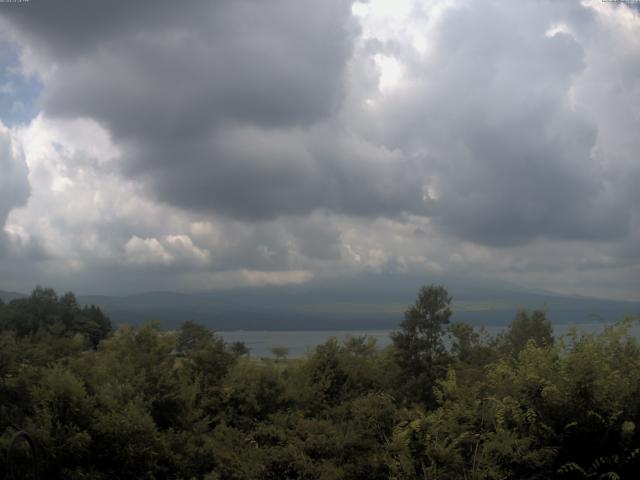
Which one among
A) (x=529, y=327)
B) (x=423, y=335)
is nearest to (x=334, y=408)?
(x=423, y=335)

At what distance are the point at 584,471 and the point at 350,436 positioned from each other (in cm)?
457

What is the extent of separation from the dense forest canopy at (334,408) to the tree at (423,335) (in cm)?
4

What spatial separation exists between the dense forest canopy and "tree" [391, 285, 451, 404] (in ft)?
0.13

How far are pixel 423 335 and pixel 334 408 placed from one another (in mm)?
3310

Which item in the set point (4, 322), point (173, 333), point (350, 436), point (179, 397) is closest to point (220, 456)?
point (179, 397)

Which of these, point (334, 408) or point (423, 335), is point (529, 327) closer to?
point (423, 335)

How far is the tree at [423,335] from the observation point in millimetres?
16031

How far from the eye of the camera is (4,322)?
127 feet

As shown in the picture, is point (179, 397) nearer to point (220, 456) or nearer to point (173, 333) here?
point (220, 456)

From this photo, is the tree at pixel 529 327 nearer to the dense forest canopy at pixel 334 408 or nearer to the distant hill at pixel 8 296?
the dense forest canopy at pixel 334 408

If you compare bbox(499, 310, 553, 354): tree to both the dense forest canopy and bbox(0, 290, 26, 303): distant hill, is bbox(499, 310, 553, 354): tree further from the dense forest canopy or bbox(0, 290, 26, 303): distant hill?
bbox(0, 290, 26, 303): distant hill

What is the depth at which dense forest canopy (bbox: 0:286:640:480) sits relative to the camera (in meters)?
8.79

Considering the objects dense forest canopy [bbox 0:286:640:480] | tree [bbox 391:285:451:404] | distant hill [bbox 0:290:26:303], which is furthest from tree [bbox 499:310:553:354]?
distant hill [bbox 0:290:26:303]

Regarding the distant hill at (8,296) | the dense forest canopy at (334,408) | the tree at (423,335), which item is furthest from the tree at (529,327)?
the distant hill at (8,296)
